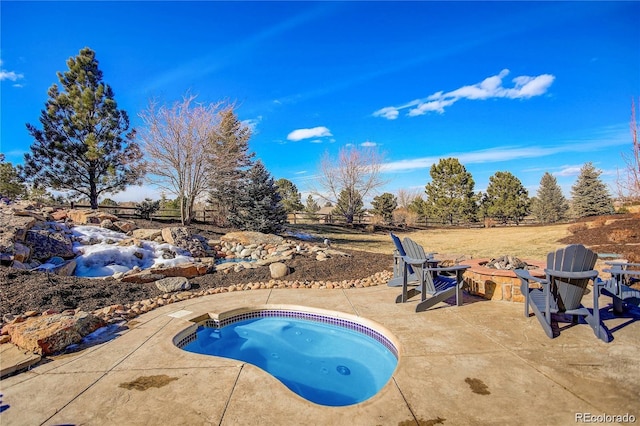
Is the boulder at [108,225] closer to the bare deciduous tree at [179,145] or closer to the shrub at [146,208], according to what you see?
the bare deciduous tree at [179,145]

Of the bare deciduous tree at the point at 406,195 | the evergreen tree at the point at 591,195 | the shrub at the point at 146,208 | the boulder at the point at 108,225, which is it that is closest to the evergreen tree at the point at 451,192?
the evergreen tree at the point at 591,195

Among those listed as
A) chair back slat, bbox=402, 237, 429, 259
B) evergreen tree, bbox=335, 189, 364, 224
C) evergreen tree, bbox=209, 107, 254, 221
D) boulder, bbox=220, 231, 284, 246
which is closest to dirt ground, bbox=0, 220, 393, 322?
chair back slat, bbox=402, 237, 429, 259

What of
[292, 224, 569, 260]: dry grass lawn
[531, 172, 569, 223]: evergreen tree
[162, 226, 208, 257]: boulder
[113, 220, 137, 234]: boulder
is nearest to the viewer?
[162, 226, 208, 257]: boulder

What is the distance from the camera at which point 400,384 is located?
2414 mm

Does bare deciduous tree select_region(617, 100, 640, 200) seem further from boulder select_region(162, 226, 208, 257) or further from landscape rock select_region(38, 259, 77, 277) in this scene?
landscape rock select_region(38, 259, 77, 277)

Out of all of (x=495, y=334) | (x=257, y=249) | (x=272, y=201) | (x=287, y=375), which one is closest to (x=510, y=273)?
(x=495, y=334)

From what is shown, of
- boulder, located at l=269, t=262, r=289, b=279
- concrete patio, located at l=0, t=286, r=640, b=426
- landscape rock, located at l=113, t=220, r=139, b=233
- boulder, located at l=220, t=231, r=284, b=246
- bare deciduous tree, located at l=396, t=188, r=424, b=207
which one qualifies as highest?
bare deciduous tree, located at l=396, t=188, r=424, b=207

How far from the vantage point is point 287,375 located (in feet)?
10.5

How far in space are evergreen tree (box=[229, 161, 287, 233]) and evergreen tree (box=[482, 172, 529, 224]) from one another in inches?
909

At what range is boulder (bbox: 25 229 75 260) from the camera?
24.9 ft

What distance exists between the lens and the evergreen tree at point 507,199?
2834 cm

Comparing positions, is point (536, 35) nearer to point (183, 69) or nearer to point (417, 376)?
point (417, 376)

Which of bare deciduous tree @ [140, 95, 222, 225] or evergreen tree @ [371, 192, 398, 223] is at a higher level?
bare deciduous tree @ [140, 95, 222, 225]

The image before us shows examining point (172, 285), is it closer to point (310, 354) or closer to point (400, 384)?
point (310, 354)
